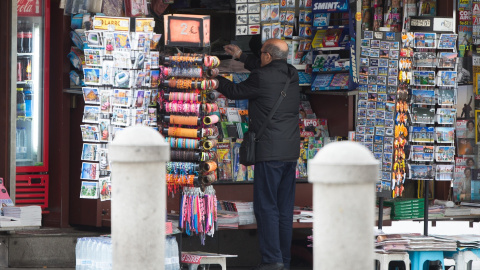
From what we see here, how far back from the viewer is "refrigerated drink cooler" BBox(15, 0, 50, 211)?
1044 cm

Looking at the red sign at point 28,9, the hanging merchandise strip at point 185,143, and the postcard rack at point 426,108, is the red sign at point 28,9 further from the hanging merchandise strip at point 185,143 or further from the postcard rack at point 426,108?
the postcard rack at point 426,108

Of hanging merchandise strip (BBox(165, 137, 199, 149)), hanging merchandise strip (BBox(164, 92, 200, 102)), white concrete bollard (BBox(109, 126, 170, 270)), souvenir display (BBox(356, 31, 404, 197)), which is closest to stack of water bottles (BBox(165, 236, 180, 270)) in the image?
hanging merchandise strip (BBox(165, 137, 199, 149))

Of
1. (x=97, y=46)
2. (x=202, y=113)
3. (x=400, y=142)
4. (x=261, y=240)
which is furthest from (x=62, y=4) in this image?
(x=400, y=142)

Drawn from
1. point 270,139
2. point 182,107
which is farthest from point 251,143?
point 182,107

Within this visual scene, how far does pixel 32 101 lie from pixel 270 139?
8.13 feet

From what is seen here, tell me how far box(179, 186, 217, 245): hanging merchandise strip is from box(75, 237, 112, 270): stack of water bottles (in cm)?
82

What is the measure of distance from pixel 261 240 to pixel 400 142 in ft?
6.37

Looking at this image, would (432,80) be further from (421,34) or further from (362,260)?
(362,260)

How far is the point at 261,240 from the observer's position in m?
9.66

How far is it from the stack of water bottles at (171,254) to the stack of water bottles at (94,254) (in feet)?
1.64

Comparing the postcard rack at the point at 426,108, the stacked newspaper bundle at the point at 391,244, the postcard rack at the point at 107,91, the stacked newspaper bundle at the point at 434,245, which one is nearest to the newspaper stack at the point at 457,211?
the postcard rack at the point at 426,108

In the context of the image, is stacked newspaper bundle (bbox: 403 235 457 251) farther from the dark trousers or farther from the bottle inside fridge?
the bottle inside fridge

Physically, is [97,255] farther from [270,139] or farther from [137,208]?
[137,208]

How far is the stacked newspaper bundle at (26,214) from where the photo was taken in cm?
968
